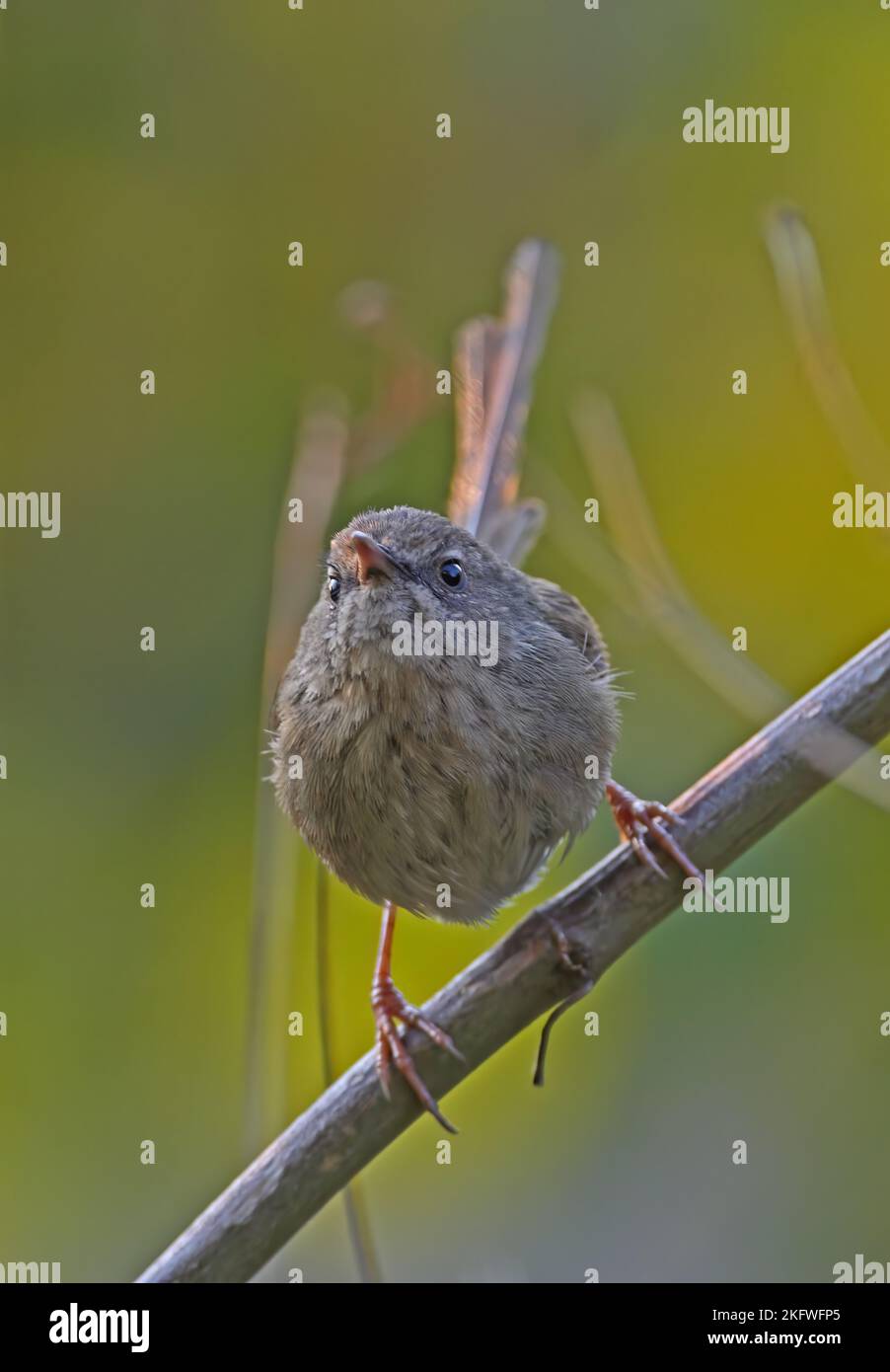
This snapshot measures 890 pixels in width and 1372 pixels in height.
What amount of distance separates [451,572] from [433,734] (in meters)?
0.33

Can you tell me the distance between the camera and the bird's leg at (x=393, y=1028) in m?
2.17

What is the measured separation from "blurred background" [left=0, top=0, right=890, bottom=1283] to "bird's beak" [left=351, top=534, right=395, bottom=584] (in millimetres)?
333

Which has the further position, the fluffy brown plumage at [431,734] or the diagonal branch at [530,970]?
the fluffy brown plumage at [431,734]

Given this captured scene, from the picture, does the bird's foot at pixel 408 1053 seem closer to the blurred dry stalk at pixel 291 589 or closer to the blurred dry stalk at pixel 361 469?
the blurred dry stalk at pixel 361 469

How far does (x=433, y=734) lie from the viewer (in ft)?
7.67

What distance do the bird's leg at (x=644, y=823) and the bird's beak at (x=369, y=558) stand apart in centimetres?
66

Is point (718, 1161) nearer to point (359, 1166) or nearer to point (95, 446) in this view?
point (359, 1166)

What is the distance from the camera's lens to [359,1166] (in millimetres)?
2080

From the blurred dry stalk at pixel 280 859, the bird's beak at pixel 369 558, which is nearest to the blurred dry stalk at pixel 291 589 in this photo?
the blurred dry stalk at pixel 280 859

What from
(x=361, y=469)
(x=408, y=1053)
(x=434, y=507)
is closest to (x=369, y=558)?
(x=361, y=469)

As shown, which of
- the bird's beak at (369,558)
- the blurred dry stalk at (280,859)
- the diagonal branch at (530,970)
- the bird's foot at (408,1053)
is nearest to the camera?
the diagonal branch at (530,970)

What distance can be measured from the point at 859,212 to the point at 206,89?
184 cm

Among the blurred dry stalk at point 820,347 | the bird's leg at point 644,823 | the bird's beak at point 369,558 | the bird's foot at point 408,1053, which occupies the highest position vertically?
the blurred dry stalk at point 820,347
